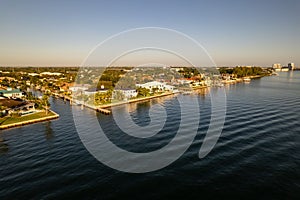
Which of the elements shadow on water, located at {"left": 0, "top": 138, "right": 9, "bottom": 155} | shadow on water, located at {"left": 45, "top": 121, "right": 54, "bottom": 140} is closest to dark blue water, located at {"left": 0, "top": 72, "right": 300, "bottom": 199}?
shadow on water, located at {"left": 0, "top": 138, "right": 9, "bottom": 155}

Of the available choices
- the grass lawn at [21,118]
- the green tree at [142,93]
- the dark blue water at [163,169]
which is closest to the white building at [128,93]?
the green tree at [142,93]

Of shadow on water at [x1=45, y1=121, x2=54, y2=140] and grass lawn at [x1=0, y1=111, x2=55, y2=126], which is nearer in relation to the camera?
shadow on water at [x1=45, y1=121, x2=54, y2=140]

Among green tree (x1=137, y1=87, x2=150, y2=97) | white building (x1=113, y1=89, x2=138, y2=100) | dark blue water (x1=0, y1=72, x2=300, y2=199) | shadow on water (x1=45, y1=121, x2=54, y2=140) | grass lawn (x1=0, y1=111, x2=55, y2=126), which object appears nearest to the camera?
dark blue water (x1=0, y1=72, x2=300, y2=199)

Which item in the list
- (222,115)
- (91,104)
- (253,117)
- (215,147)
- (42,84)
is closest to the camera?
(215,147)

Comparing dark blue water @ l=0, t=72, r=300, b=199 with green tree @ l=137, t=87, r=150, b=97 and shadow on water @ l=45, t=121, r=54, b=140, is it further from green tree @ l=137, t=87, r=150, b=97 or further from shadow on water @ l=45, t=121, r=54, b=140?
green tree @ l=137, t=87, r=150, b=97


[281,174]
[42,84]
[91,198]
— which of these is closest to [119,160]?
[91,198]

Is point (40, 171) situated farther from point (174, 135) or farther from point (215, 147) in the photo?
point (215, 147)

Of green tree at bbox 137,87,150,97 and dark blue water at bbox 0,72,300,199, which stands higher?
green tree at bbox 137,87,150,97

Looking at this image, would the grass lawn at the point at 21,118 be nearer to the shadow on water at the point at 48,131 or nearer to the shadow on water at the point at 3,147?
the shadow on water at the point at 48,131

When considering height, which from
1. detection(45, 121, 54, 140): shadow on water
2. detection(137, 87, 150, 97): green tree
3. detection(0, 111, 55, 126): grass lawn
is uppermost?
detection(137, 87, 150, 97): green tree
